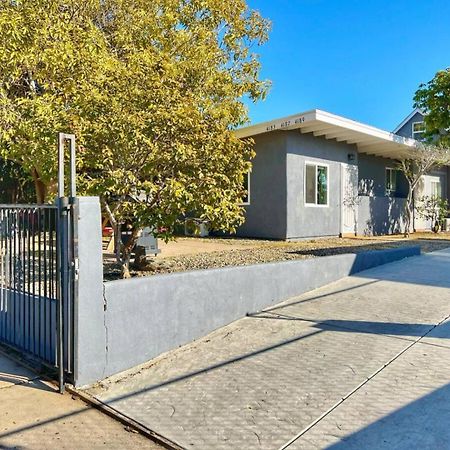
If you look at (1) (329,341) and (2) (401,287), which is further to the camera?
(2) (401,287)

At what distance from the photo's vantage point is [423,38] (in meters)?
15.1

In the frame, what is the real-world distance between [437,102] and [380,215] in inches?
192

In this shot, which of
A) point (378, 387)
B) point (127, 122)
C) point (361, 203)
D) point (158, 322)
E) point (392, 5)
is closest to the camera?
point (378, 387)

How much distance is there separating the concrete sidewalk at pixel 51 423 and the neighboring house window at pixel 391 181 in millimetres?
18349

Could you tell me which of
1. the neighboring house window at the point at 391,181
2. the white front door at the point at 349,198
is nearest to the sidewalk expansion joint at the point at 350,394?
the white front door at the point at 349,198

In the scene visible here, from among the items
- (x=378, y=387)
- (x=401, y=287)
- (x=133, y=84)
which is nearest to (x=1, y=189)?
(x=133, y=84)

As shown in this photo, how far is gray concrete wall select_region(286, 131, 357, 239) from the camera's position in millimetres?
13672

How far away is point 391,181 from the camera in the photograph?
19734mm

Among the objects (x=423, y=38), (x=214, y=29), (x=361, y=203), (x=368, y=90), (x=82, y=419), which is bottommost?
(x=82, y=419)

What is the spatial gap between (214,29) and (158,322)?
9.35m

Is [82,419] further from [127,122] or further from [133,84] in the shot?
[133,84]

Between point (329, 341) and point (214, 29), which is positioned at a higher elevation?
point (214, 29)

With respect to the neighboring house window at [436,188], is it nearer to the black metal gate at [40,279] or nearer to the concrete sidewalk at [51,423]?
the black metal gate at [40,279]

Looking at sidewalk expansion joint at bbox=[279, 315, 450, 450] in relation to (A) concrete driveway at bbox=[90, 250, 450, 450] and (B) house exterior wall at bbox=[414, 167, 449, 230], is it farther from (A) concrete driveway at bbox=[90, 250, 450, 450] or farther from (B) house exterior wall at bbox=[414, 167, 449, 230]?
(B) house exterior wall at bbox=[414, 167, 449, 230]
